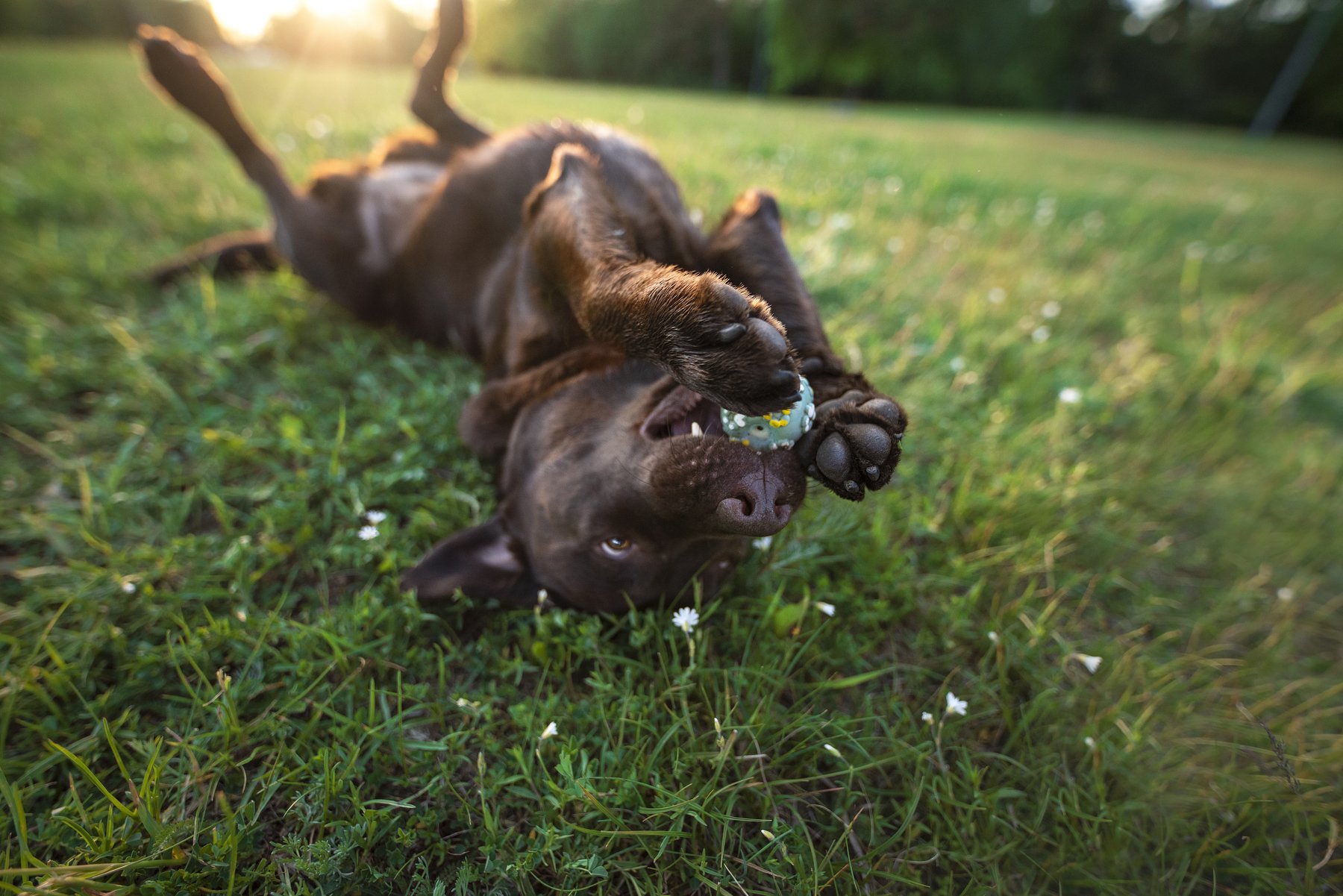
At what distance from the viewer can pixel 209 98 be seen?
3.25m

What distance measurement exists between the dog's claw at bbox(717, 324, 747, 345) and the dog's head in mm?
252

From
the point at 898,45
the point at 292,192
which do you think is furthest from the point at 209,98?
the point at 898,45

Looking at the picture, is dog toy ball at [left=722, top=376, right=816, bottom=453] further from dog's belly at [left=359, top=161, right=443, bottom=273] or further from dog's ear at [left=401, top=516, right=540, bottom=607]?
dog's belly at [left=359, top=161, right=443, bottom=273]

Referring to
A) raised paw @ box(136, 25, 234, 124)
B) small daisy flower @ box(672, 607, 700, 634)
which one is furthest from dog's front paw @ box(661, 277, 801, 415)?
raised paw @ box(136, 25, 234, 124)

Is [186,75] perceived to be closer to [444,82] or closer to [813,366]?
[444,82]

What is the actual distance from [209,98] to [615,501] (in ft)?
11.4

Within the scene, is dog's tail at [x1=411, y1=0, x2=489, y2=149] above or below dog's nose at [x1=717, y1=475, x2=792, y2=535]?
above

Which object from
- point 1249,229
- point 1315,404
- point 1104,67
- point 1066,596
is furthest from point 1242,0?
point 1066,596

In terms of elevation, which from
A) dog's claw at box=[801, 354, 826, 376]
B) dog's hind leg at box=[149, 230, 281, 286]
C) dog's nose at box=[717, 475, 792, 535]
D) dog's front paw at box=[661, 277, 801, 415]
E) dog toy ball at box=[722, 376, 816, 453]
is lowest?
dog's hind leg at box=[149, 230, 281, 286]

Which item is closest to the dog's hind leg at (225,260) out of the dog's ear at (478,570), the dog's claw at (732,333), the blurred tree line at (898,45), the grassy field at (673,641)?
the grassy field at (673,641)

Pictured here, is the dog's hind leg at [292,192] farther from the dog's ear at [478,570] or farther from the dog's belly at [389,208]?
the dog's ear at [478,570]

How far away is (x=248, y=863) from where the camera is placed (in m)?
1.37

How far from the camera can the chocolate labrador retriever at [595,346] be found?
4.75 ft

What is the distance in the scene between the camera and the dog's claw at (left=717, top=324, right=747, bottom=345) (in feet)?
4.39
